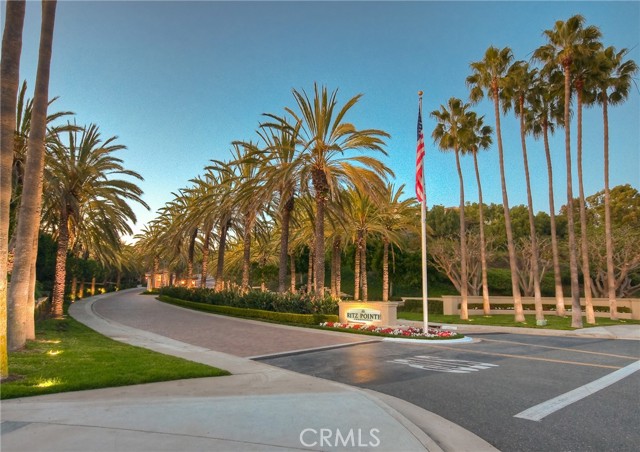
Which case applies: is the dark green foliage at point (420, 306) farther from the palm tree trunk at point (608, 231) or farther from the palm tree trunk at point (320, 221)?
the palm tree trunk at point (320, 221)

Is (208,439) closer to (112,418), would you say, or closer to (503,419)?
(112,418)

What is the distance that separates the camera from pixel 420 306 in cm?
3794

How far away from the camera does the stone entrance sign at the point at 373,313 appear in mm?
19625

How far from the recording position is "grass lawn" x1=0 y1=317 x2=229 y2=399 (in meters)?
7.21

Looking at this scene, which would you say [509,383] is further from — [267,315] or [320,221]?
[267,315]

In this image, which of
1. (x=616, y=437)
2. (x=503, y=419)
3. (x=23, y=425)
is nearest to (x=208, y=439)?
(x=23, y=425)

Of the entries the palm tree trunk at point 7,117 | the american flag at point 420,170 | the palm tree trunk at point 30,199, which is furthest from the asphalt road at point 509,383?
the palm tree trunk at point 30,199

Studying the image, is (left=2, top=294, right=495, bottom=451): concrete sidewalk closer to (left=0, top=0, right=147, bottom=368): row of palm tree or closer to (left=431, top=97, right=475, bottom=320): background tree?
(left=0, top=0, right=147, bottom=368): row of palm tree

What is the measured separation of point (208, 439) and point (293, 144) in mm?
21914

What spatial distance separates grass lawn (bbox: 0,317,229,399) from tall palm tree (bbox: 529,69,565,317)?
92.2 ft

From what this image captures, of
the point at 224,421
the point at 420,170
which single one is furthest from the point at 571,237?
the point at 224,421

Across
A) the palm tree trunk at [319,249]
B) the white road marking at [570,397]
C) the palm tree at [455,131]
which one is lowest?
the white road marking at [570,397]

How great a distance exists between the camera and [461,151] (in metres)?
33.7

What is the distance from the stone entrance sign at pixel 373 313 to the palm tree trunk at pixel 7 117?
1469 centimetres
